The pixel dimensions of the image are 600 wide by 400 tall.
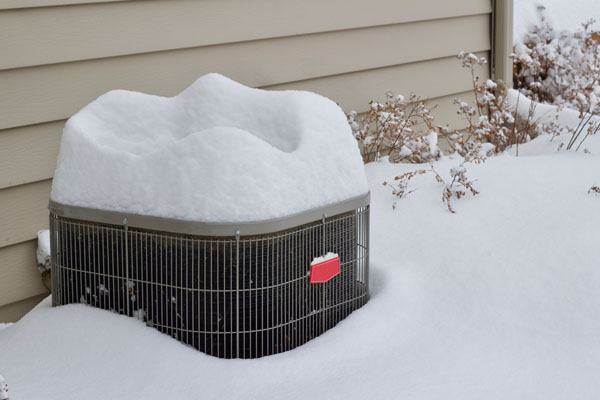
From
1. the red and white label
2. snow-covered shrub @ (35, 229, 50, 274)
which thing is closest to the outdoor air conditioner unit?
the red and white label

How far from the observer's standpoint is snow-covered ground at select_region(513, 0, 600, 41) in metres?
8.62

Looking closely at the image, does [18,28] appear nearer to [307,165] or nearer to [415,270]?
[307,165]

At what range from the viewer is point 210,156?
280cm

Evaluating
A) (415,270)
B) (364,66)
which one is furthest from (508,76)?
(415,270)

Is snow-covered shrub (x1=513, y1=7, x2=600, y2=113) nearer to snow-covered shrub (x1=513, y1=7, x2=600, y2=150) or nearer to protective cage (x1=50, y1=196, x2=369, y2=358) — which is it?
snow-covered shrub (x1=513, y1=7, x2=600, y2=150)

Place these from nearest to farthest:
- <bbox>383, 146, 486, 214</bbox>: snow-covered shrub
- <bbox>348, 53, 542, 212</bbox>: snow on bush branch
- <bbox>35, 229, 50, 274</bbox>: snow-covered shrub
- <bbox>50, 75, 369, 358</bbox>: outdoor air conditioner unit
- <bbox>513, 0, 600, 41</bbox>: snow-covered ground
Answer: <bbox>50, 75, 369, 358</bbox>: outdoor air conditioner unit → <bbox>35, 229, 50, 274</bbox>: snow-covered shrub → <bbox>383, 146, 486, 214</bbox>: snow-covered shrub → <bbox>348, 53, 542, 212</bbox>: snow on bush branch → <bbox>513, 0, 600, 41</bbox>: snow-covered ground

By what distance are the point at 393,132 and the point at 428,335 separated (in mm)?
2132

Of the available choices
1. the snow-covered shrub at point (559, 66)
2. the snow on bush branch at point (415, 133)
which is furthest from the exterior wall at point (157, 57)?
the snow-covered shrub at point (559, 66)

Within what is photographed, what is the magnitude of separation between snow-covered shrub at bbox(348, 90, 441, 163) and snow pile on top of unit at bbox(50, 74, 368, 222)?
1.52 meters

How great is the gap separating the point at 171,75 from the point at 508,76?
3.02 metres

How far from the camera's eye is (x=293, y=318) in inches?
117

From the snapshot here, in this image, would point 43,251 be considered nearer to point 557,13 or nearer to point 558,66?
point 558,66

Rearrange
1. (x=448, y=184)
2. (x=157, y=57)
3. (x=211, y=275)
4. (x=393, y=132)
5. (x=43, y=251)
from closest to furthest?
(x=211, y=275) < (x=43, y=251) < (x=157, y=57) < (x=448, y=184) < (x=393, y=132)

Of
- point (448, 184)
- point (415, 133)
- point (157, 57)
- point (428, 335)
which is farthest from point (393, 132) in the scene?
point (428, 335)
